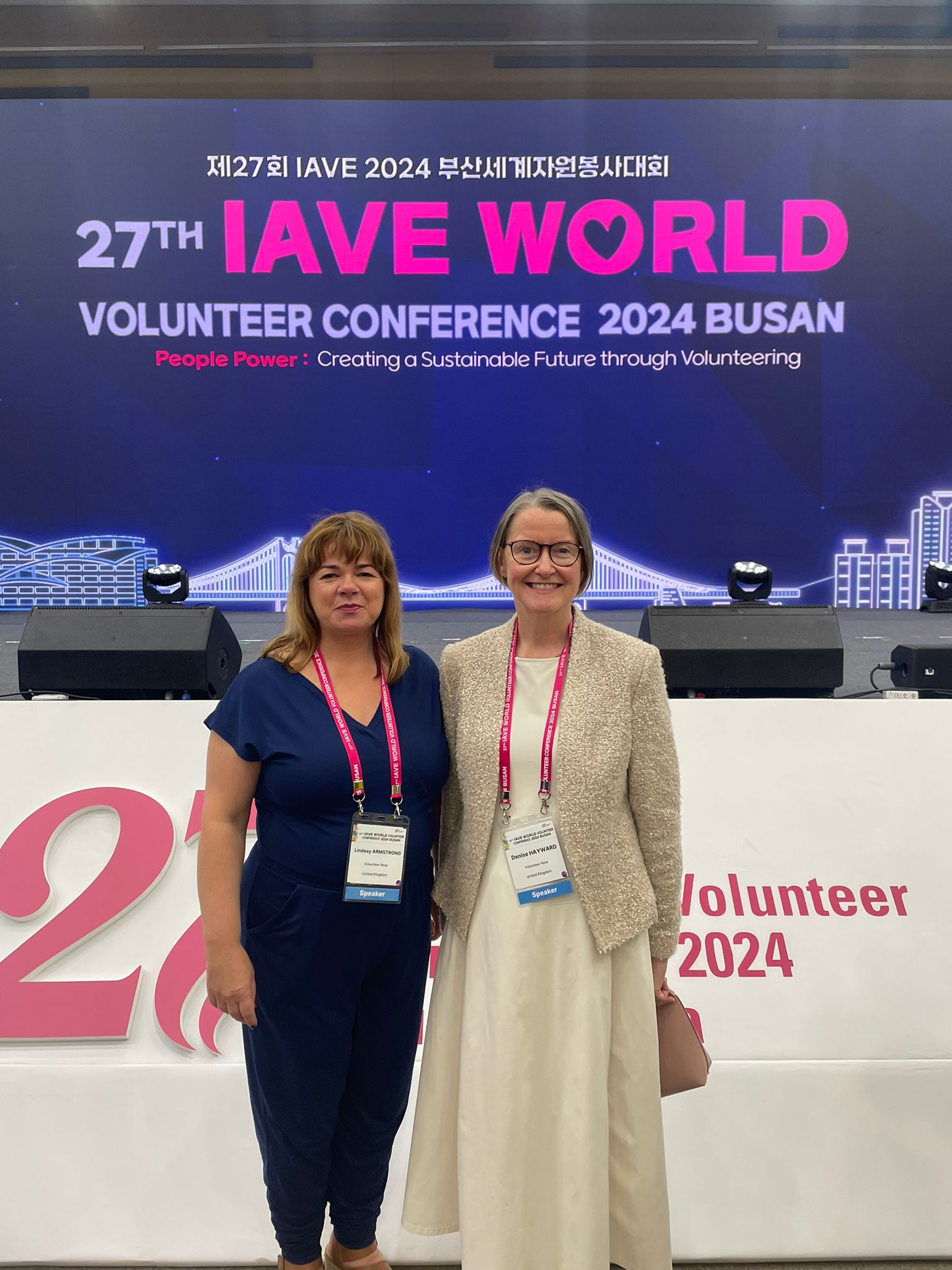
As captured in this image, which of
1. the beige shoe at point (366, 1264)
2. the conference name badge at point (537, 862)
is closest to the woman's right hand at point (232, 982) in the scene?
the conference name badge at point (537, 862)

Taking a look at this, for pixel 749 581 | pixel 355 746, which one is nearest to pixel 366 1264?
pixel 355 746

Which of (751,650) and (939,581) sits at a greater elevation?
(939,581)

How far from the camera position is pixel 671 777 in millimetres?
1396

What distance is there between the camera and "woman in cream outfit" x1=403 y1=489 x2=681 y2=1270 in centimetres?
134

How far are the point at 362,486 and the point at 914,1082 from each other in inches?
268

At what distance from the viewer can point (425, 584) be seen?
8219 millimetres

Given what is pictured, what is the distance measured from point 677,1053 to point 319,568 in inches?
35.5

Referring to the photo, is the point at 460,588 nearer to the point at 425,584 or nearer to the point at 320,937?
the point at 425,584

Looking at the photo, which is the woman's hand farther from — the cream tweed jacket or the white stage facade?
the white stage facade

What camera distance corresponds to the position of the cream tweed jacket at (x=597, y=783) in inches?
52.8

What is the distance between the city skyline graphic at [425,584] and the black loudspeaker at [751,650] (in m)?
4.55

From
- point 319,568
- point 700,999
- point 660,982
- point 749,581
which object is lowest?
point 700,999

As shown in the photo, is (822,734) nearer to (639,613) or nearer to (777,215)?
(639,613)

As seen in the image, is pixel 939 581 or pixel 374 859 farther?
pixel 939 581
